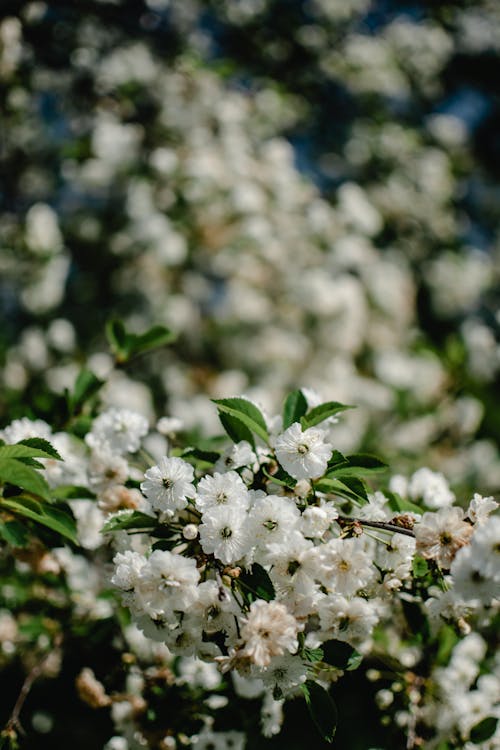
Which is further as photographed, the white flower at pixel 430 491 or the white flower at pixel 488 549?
the white flower at pixel 430 491

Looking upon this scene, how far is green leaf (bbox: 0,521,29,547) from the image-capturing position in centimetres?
104

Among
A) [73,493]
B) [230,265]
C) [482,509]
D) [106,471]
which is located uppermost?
[482,509]

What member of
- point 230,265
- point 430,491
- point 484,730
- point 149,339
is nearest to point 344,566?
point 430,491

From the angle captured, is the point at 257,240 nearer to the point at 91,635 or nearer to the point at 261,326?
the point at 261,326

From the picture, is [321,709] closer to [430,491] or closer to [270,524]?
[270,524]

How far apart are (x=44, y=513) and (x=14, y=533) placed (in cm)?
7

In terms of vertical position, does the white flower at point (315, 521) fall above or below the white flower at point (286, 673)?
above

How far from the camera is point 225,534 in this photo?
0.96m

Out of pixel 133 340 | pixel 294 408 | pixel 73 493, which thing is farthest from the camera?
pixel 133 340

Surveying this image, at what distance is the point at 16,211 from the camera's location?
359cm

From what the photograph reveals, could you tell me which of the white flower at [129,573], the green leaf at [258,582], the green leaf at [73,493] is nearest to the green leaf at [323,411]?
the green leaf at [258,582]

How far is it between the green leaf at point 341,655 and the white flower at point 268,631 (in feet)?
0.53

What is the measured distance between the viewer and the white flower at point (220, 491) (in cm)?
100

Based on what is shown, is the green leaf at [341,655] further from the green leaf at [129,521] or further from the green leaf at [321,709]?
the green leaf at [129,521]
